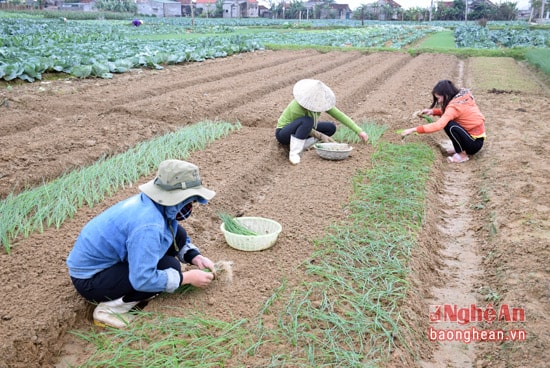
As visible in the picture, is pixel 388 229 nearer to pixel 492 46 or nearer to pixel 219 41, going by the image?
pixel 219 41

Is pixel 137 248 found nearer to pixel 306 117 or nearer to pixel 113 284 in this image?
pixel 113 284

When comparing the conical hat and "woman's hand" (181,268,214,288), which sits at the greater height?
the conical hat

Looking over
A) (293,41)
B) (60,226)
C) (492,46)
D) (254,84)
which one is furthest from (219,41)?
(60,226)

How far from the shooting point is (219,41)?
1919cm

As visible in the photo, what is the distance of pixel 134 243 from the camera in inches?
93.6

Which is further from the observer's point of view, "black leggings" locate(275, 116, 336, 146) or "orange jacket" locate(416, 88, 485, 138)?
"orange jacket" locate(416, 88, 485, 138)

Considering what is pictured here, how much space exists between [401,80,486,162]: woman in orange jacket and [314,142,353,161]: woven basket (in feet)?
2.39

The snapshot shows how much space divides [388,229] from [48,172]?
3.55m

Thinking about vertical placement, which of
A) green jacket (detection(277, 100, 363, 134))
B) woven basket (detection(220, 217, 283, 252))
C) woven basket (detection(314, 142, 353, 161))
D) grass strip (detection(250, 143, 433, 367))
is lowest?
grass strip (detection(250, 143, 433, 367))

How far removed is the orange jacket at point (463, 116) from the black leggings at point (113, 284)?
12.6 feet

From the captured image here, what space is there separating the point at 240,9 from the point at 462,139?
246 ft

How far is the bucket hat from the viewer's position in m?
2.39

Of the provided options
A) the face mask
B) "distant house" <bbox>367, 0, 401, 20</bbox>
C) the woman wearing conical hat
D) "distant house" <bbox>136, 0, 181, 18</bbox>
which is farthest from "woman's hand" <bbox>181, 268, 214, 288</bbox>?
"distant house" <bbox>136, 0, 181, 18</bbox>

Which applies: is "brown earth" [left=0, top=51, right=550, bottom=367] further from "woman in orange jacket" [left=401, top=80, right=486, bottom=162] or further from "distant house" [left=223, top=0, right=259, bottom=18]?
"distant house" [left=223, top=0, right=259, bottom=18]
